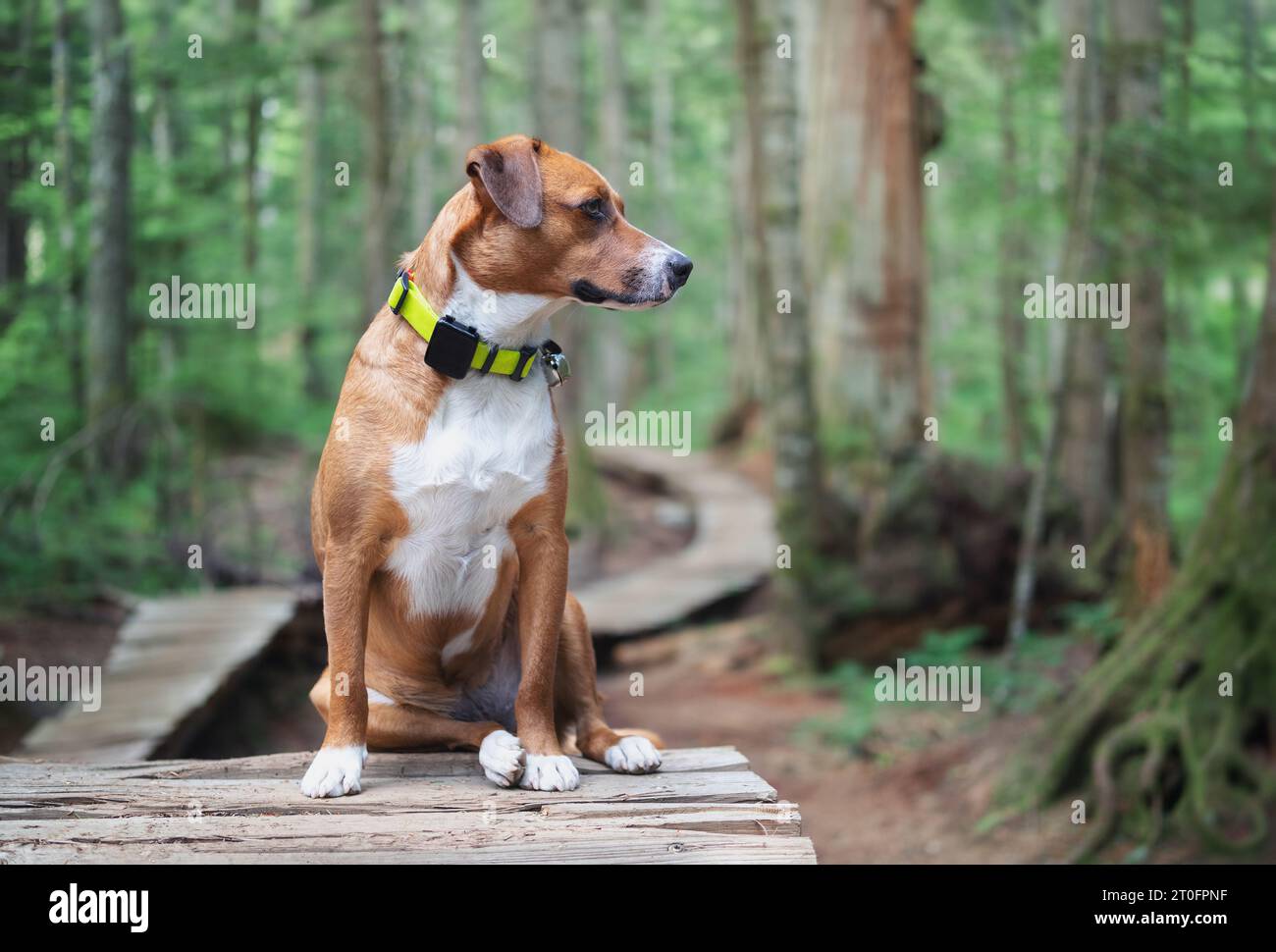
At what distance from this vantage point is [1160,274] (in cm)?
955

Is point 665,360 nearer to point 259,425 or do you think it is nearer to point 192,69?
point 259,425

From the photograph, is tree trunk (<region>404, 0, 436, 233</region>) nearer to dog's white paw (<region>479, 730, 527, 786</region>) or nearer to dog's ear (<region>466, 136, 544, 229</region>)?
dog's ear (<region>466, 136, 544, 229</region>)

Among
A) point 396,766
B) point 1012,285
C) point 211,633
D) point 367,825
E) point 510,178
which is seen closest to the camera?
point 367,825

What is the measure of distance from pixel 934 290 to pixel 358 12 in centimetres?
1768

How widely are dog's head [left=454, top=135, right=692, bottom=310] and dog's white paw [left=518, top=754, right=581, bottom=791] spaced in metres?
1.44

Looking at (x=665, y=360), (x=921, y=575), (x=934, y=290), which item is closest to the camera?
(x=921, y=575)

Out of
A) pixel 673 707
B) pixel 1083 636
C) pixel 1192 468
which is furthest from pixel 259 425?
pixel 1192 468

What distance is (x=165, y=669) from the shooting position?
7457 millimetres

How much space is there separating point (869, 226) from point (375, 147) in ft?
19.9

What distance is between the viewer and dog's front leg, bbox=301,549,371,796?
139 inches

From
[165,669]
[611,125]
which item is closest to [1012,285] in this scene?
[611,125]

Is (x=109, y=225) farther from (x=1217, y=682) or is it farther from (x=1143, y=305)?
(x=1217, y=682)

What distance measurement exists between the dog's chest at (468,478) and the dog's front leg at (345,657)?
0.54ft

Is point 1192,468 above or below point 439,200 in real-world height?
below
